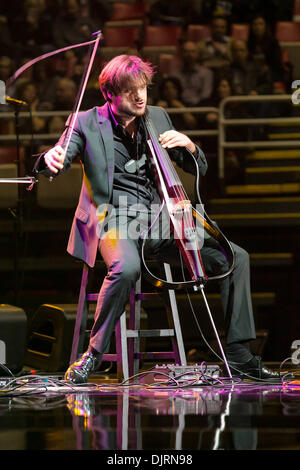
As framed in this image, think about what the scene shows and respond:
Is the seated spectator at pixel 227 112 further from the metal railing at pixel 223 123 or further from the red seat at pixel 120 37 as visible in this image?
the red seat at pixel 120 37

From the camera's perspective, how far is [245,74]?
5617 millimetres

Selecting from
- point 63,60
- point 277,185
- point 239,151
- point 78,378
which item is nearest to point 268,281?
point 277,185

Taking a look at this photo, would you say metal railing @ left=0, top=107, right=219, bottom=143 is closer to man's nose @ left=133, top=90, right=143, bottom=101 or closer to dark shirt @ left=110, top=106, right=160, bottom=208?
dark shirt @ left=110, top=106, right=160, bottom=208

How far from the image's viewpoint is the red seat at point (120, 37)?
6059mm

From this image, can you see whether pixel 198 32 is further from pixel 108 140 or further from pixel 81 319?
pixel 81 319

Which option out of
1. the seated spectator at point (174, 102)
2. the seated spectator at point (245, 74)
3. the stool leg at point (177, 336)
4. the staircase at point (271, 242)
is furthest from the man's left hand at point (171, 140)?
the seated spectator at point (245, 74)

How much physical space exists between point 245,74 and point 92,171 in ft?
9.72

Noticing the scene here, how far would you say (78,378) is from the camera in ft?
8.96

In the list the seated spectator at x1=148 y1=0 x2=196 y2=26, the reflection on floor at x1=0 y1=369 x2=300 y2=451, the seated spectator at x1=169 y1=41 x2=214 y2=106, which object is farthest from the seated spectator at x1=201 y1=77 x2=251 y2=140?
the reflection on floor at x1=0 y1=369 x2=300 y2=451

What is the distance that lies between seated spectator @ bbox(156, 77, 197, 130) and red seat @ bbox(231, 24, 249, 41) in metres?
0.78

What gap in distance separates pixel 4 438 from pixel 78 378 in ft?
3.32

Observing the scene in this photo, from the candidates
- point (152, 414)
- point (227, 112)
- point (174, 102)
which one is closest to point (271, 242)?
point (227, 112)

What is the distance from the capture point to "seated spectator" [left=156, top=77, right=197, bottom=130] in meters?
5.25

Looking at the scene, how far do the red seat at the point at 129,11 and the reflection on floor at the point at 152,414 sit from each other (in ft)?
13.9
